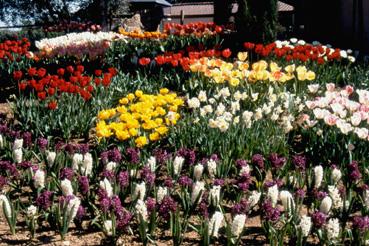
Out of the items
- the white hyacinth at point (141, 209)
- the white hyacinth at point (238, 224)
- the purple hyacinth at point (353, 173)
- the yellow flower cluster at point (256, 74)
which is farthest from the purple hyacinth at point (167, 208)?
the yellow flower cluster at point (256, 74)

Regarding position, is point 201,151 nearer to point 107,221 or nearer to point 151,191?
point 151,191

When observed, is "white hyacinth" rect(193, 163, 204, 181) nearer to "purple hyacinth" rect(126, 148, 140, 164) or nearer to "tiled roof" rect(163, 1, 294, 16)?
"purple hyacinth" rect(126, 148, 140, 164)

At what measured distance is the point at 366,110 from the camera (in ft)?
16.6

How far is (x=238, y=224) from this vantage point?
10.8 ft

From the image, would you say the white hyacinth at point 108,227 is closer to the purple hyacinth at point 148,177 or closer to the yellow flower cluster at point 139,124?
the purple hyacinth at point 148,177

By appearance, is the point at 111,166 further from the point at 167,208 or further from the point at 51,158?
the point at 167,208

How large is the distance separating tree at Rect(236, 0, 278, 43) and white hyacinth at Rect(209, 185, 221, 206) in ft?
28.3

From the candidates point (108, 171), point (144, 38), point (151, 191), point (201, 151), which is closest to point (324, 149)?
point (201, 151)

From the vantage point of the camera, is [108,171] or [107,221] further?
[108,171]

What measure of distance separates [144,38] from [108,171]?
402 inches

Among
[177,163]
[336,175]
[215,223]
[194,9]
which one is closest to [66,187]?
[177,163]

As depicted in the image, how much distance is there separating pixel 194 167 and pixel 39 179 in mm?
1194

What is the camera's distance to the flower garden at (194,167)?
3555 millimetres

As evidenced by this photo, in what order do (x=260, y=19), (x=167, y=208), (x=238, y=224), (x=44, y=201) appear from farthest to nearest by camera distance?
(x=260, y=19) → (x=44, y=201) → (x=167, y=208) → (x=238, y=224)
